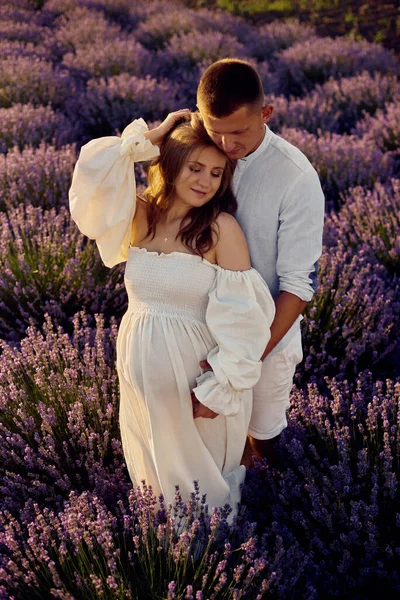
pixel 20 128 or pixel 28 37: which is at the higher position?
pixel 28 37

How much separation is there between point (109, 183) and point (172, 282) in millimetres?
357

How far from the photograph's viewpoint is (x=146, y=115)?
5.91 m

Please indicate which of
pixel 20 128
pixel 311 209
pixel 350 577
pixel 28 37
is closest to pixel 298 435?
pixel 350 577

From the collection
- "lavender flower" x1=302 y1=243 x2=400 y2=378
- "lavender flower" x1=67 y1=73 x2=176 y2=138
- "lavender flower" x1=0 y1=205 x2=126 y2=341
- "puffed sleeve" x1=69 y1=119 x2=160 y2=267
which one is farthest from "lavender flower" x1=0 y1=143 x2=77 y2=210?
"puffed sleeve" x1=69 y1=119 x2=160 y2=267

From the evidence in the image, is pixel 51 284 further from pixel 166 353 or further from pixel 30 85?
pixel 30 85

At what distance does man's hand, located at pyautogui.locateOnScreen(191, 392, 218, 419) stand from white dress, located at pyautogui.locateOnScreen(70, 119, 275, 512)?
29 millimetres

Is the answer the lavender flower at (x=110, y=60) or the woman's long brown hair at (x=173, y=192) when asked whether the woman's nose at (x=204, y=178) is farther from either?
the lavender flower at (x=110, y=60)

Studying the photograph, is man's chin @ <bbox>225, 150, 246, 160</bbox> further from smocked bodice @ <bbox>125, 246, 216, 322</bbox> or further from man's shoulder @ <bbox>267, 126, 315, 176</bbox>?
smocked bodice @ <bbox>125, 246, 216, 322</bbox>

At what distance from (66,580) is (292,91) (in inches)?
244

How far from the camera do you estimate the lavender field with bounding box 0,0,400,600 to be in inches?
70.2

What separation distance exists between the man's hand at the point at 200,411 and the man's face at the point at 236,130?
2.44 feet

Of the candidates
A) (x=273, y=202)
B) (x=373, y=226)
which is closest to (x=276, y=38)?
(x=373, y=226)

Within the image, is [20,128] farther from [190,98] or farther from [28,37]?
[28,37]

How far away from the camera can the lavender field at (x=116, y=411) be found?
178 cm
